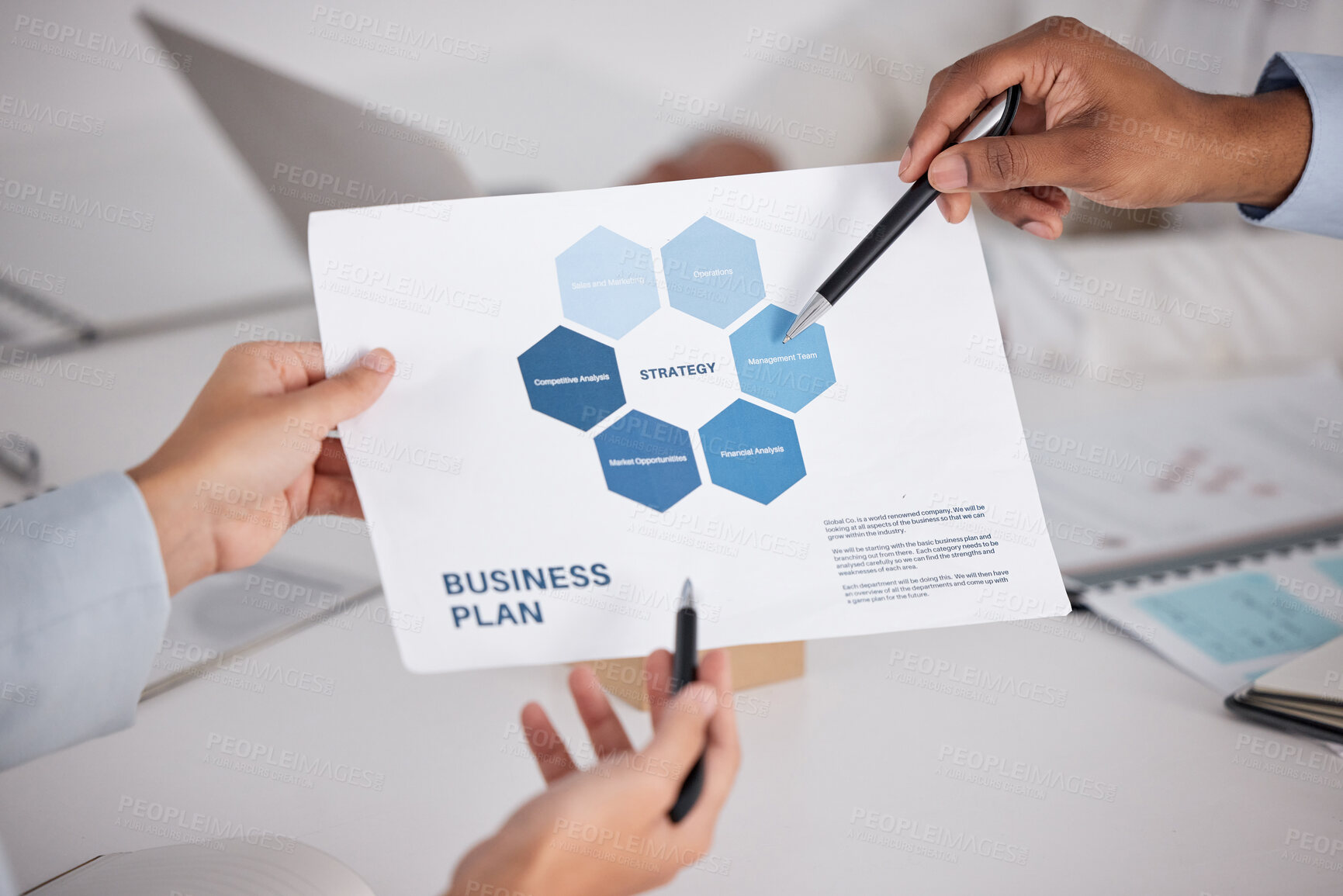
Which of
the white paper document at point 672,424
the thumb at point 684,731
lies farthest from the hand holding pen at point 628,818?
the white paper document at point 672,424

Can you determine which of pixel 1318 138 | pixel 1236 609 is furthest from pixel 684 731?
pixel 1318 138

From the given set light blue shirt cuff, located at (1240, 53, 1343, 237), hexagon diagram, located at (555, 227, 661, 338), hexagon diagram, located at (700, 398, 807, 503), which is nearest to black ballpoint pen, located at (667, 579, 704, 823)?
hexagon diagram, located at (700, 398, 807, 503)

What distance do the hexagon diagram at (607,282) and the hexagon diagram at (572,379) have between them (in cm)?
2

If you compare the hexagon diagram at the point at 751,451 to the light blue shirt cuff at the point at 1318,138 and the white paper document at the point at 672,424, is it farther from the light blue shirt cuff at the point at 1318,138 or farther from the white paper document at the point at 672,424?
the light blue shirt cuff at the point at 1318,138

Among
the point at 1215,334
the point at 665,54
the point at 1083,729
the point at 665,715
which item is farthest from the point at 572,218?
the point at 1215,334

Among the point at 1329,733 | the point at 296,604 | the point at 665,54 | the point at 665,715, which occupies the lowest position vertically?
the point at 1329,733

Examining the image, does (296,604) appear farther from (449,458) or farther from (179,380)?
(179,380)

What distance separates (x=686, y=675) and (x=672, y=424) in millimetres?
204

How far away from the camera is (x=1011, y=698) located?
0.78 metres

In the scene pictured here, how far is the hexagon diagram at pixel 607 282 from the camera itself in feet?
2.19

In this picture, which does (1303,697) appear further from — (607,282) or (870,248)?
(607,282)

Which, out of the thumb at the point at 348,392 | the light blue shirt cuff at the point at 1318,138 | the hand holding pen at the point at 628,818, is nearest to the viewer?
the hand holding pen at the point at 628,818

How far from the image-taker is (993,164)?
64 centimetres

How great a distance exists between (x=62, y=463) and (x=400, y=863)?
80 cm
